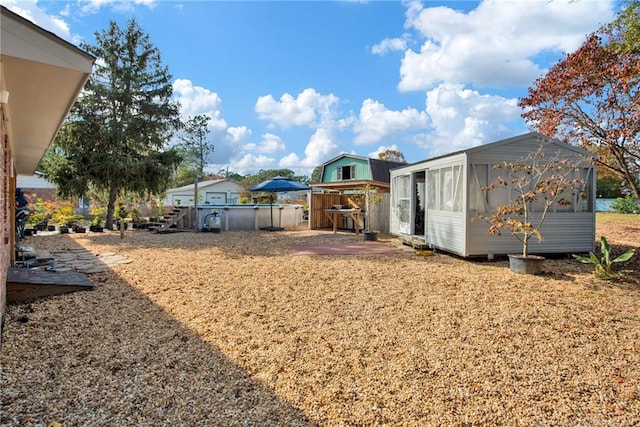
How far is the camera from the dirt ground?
248 centimetres

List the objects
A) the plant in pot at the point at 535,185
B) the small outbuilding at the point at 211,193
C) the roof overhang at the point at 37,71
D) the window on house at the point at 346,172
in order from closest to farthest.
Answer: the roof overhang at the point at 37,71 → the plant in pot at the point at 535,185 → the window on house at the point at 346,172 → the small outbuilding at the point at 211,193

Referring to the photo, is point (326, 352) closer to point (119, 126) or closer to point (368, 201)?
point (368, 201)

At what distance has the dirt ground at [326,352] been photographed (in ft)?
8.14

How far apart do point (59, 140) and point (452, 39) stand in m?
15.0

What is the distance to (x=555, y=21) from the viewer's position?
6.92 m

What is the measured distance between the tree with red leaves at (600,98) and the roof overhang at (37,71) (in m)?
8.32

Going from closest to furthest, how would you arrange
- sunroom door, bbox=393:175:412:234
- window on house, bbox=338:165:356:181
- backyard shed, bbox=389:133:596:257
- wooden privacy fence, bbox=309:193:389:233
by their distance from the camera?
backyard shed, bbox=389:133:596:257 → sunroom door, bbox=393:175:412:234 → wooden privacy fence, bbox=309:193:389:233 → window on house, bbox=338:165:356:181

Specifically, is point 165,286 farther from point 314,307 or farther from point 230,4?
point 230,4

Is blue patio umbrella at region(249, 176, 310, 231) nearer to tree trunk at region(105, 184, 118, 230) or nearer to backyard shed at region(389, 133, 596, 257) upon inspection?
tree trunk at region(105, 184, 118, 230)

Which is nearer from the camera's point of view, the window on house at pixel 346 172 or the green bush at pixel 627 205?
the green bush at pixel 627 205

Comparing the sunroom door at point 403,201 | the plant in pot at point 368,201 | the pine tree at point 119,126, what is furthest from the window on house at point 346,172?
the sunroom door at point 403,201

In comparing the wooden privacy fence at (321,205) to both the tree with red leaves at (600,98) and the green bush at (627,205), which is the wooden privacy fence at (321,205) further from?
the green bush at (627,205)

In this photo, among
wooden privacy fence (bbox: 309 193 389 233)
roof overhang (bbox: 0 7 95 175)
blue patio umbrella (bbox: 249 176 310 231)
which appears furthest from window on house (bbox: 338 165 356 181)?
roof overhang (bbox: 0 7 95 175)

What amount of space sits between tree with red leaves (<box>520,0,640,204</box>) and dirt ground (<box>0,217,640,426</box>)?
12.9 feet
